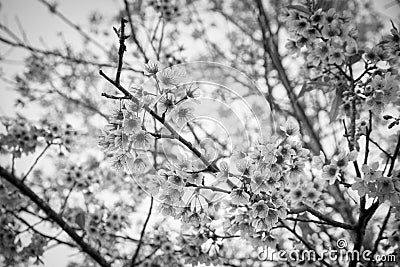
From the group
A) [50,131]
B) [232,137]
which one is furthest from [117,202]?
[232,137]

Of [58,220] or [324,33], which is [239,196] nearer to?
[324,33]

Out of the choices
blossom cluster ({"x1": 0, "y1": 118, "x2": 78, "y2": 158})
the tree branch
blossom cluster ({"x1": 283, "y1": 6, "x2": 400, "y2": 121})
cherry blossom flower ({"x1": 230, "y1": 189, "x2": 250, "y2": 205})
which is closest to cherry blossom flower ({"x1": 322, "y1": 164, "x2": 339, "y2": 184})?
blossom cluster ({"x1": 283, "y1": 6, "x2": 400, "y2": 121})

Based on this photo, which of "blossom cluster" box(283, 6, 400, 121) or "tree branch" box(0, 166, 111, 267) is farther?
"tree branch" box(0, 166, 111, 267)

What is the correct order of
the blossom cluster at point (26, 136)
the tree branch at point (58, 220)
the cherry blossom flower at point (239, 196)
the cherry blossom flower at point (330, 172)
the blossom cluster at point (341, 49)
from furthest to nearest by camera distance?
the blossom cluster at point (26, 136), the tree branch at point (58, 220), the blossom cluster at point (341, 49), the cherry blossom flower at point (330, 172), the cherry blossom flower at point (239, 196)

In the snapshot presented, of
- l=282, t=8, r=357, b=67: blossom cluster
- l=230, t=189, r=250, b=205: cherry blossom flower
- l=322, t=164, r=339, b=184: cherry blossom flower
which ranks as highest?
l=282, t=8, r=357, b=67: blossom cluster

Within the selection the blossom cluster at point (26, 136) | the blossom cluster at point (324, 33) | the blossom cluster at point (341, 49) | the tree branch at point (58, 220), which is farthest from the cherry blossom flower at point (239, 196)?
the blossom cluster at point (26, 136)

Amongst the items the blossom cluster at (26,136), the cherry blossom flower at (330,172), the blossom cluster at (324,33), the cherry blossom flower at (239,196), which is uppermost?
the blossom cluster at (324,33)

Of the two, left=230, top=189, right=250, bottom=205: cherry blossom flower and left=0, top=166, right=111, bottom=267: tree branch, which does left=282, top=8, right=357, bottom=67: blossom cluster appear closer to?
left=230, top=189, right=250, bottom=205: cherry blossom flower

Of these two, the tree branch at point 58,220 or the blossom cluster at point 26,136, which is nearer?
the tree branch at point 58,220

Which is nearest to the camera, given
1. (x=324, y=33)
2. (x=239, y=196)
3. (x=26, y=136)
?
(x=239, y=196)

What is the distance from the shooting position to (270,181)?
4.13 feet

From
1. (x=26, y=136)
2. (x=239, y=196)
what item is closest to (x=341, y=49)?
(x=239, y=196)

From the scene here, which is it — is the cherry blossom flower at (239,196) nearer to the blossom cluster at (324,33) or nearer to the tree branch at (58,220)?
the blossom cluster at (324,33)

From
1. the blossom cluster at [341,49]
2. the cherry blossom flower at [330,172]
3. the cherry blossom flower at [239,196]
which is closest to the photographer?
the cherry blossom flower at [239,196]
